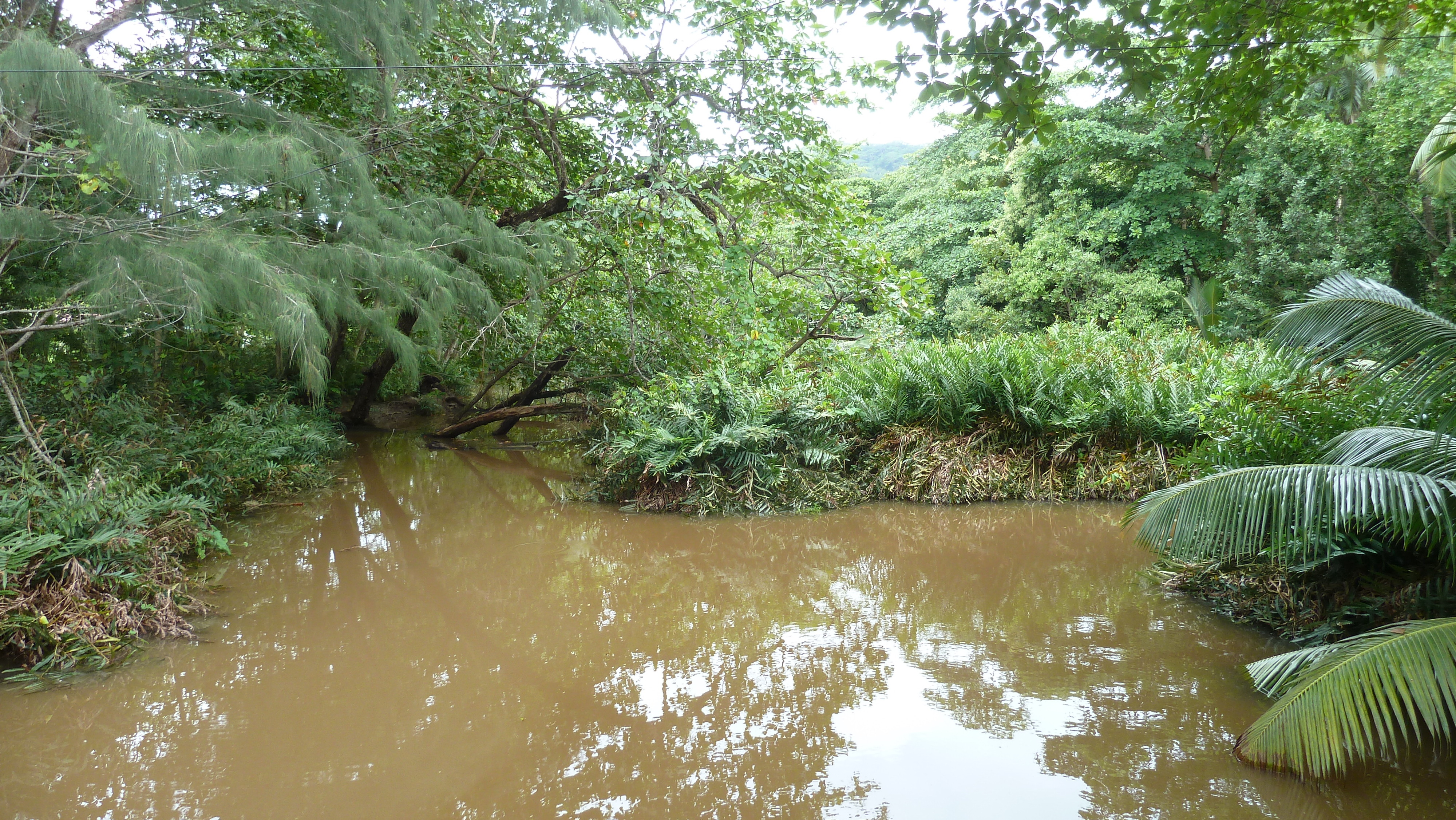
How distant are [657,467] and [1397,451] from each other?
5.21 m

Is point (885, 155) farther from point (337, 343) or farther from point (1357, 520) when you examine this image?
point (1357, 520)

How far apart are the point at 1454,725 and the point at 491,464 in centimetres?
940

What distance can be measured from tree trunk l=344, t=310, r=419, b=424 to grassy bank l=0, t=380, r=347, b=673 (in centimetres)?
394

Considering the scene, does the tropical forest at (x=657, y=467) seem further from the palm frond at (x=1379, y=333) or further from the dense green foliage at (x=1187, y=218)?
the dense green foliage at (x=1187, y=218)

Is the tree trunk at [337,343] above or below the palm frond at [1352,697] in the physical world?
above

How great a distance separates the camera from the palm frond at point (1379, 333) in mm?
2869

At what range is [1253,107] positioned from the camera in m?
4.70

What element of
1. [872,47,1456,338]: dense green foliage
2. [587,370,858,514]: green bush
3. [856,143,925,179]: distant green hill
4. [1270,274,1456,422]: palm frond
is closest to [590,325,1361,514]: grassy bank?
[587,370,858,514]: green bush

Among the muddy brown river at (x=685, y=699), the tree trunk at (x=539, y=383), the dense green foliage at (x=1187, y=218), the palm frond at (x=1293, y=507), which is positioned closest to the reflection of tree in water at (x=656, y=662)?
the muddy brown river at (x=685, y=699)

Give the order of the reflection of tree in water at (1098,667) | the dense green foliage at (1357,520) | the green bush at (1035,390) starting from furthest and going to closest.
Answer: the green bush at (1035,390) < the reflection of tree in water at (1098,667) < the dense green foliage at (1357,520)

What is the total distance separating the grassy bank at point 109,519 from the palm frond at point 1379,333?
572cm

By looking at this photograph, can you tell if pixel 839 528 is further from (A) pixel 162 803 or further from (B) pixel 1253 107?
(A) pixel 162 803

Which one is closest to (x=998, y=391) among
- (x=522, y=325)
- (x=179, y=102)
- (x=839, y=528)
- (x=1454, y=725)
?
(x=839, y=528)

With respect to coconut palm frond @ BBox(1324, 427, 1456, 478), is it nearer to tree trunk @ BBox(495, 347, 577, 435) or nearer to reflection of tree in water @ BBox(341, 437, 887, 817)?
reflection of tree in water @ BBox(341, 437, 887, 817)
